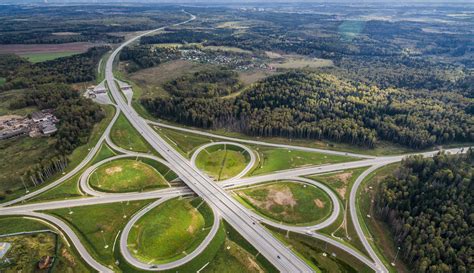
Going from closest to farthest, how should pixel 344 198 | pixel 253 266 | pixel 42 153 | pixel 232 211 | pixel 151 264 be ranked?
pixel 253 266 < pixel 151 264 < pixel 232 211 < pixel 344 198 < pixel 42 153

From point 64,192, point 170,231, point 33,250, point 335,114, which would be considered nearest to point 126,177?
point 64,192

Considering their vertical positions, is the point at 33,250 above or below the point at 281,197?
below

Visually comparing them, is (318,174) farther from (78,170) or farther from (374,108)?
(78,170)

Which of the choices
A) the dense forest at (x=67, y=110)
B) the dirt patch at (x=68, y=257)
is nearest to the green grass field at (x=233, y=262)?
the dirt patch at (x=68, y=257)

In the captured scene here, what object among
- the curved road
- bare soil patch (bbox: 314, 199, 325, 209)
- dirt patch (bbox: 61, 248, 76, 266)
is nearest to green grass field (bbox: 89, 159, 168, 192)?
the curved road

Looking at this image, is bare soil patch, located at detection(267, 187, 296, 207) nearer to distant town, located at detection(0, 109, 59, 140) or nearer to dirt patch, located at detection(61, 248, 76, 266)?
dirt patch, located at detection(61, 248, 76, 266)

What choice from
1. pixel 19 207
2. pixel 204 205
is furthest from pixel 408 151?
pixel 19 207

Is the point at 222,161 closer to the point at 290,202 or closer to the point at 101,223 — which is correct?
the point at 290,202
